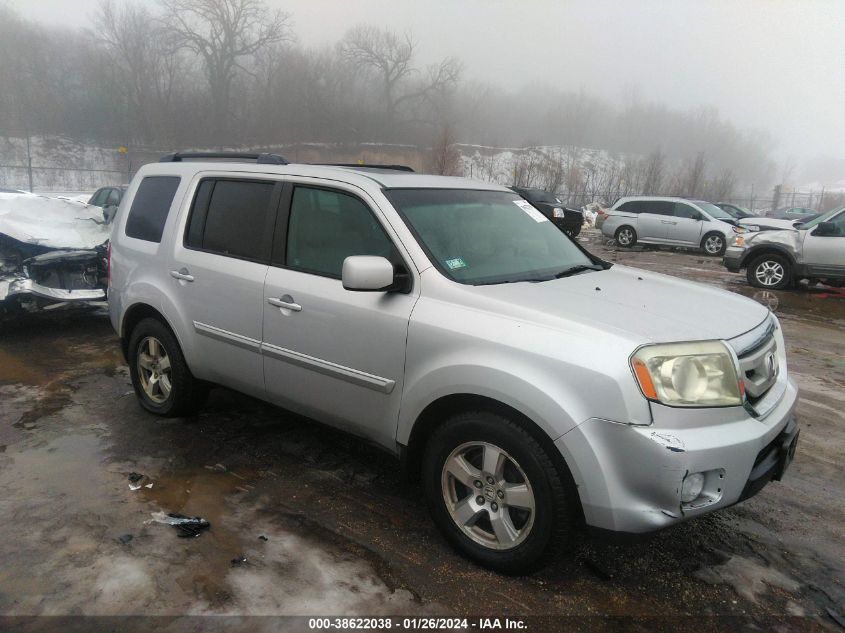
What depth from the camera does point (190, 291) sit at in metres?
3.62

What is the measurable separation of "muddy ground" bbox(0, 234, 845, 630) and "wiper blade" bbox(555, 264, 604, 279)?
4.52ft

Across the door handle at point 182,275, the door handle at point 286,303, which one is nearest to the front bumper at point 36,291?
the door handle at point 182,275

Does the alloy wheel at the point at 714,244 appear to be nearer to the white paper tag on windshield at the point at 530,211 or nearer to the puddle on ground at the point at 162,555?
the white paper tag on windshield at the point at 530,211

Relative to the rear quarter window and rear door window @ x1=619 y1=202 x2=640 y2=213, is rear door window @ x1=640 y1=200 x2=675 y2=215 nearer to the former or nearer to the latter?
rear door window @ x1=619 y1=202 x2=640 y2=213

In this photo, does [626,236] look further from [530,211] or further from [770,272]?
[530,211]

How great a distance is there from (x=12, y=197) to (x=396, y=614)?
7.57m

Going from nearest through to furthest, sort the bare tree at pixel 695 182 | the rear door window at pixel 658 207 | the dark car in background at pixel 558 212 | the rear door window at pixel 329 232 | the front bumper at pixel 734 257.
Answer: the rear door window at pixel 329 232, the front bumper at pixel 734 257, the rear door window at pixel 658 207, the dark car in background at pixel 558 212, the bare tree at pixel 695 182

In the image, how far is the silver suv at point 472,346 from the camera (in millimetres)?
2105

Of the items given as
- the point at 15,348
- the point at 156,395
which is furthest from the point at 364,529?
the point at 15,348

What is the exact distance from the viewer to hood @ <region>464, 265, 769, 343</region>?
228cm

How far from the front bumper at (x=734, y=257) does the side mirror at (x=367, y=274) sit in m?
10.6

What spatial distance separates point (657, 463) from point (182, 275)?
3.03m

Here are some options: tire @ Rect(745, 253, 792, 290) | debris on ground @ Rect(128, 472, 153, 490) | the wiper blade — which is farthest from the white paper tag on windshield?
tire @ Rect(745, 253, 792, 290)

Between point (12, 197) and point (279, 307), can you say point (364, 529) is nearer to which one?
point (279, 307)
